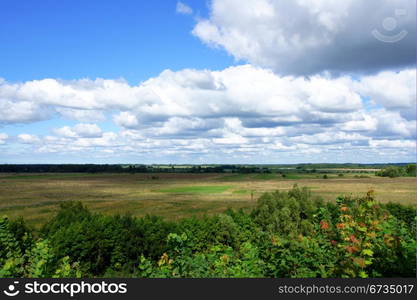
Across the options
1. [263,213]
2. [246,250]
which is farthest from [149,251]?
[246,250]

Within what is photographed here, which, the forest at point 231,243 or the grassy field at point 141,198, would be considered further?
the grassy field at point 141,198

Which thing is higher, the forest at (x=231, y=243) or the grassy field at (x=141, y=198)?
the forest at (x=231, y=243)

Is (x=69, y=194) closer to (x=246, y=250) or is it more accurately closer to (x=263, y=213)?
(x=263, y=213)

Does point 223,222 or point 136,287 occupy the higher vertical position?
point 136,287

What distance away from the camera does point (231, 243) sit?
53.2 metres

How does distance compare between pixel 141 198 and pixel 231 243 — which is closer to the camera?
pixel 231 243

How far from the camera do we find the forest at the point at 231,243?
735cm

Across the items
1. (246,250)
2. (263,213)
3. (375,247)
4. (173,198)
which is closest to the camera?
(375,247)

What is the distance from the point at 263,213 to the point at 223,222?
15491 mm

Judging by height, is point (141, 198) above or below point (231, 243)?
below

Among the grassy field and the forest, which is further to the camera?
the grassy field

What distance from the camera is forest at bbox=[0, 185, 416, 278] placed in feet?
24.1

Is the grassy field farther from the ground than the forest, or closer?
closer

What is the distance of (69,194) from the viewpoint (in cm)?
12644
